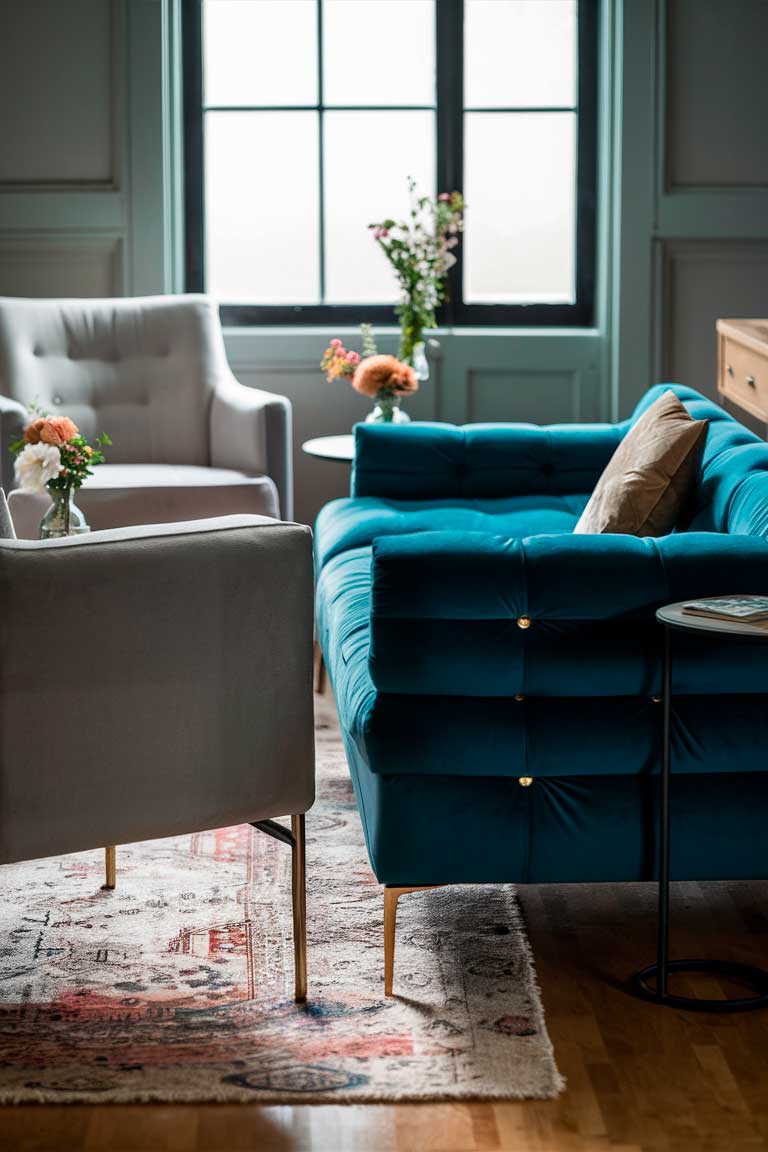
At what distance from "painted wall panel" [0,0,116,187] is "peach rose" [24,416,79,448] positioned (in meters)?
2.04

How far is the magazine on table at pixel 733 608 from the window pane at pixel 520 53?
350 cm

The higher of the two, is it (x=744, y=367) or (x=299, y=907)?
(x=744, y=367)

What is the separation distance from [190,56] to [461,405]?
156cm

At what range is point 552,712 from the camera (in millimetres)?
2195

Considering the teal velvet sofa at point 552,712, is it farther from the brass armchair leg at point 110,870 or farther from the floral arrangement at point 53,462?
the floral arrangement at point 53,462

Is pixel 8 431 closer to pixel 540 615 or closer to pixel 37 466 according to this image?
pixel 37 466

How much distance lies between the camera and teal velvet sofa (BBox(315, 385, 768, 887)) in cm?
216

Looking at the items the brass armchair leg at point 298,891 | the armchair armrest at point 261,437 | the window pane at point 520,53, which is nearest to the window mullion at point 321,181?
the window pane at point 520,53

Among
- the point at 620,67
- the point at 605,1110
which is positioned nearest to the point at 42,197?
the point at 620,67

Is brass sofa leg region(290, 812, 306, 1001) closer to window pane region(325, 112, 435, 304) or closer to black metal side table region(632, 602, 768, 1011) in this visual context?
black metal side table region(632, 602, 768, 1011)

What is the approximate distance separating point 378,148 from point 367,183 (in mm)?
129

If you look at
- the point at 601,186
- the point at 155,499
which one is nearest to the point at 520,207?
the point at 601,186

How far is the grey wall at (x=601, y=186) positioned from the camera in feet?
16.1

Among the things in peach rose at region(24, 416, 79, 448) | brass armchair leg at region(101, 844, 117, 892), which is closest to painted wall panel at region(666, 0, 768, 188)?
peach rose at region(24, 416, 79, 448)
